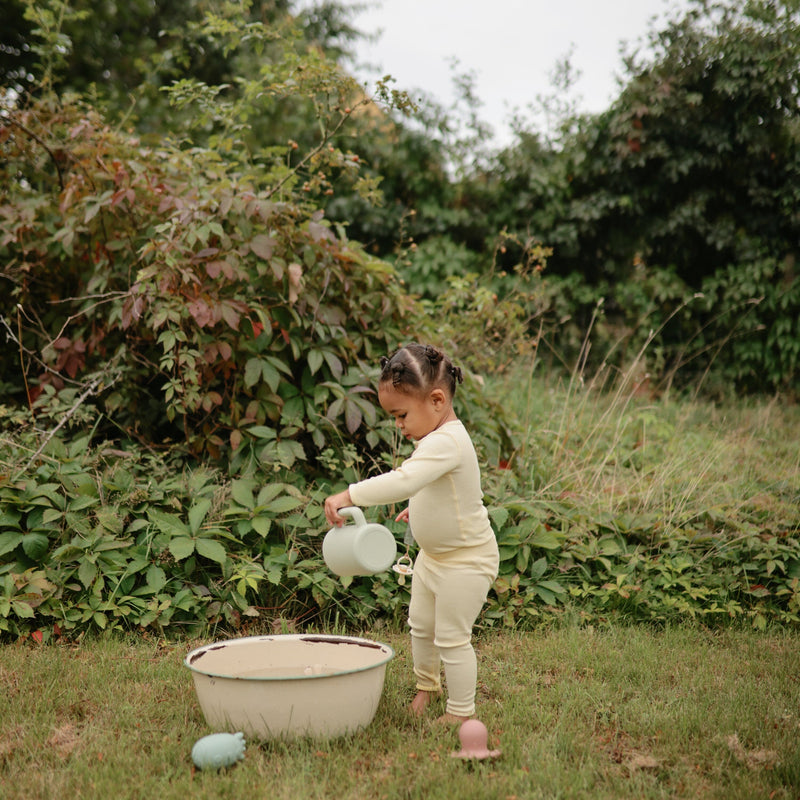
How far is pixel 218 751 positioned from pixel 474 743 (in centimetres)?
70

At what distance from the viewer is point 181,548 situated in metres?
3.17

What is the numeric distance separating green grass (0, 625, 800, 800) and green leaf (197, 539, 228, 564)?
338 mm

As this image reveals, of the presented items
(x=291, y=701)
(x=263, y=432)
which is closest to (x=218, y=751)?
(x=291, y=701)

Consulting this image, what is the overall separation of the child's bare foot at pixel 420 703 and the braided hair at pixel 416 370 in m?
1.01

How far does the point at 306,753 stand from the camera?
2.18 meters

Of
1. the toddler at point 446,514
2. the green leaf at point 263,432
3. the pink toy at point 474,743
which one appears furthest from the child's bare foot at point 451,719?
the green leaf at point 263,432

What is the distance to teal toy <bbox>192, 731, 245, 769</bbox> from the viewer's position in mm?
2074

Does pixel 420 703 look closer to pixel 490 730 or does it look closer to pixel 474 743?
pixel 490 730

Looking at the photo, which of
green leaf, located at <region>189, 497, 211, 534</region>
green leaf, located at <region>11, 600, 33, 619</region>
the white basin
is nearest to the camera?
the white basin

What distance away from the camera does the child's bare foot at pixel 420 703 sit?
251cm

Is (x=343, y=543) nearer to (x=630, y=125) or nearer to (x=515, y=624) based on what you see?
(x=515, y=624)

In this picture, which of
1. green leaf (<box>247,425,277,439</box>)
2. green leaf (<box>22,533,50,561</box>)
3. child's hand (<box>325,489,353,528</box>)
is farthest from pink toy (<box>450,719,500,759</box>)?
green leaf (<box>22,533,50,561</box>)

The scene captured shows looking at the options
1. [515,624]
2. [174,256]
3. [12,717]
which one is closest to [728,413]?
[515,624]

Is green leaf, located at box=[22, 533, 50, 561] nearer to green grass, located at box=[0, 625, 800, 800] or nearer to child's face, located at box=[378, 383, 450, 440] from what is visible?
green grass, located at box=[0, 625, 800, 800]
